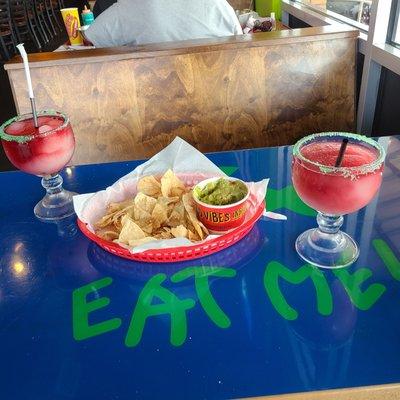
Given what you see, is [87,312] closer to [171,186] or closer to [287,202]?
[171,186]

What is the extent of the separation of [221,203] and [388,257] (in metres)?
0.35

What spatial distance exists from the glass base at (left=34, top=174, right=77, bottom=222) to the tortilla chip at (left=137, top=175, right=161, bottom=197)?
0.61 feet

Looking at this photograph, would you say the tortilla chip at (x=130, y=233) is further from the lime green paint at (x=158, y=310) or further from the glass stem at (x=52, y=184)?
the glass stem at (x=52, y=184)

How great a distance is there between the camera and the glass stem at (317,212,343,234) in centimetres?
90

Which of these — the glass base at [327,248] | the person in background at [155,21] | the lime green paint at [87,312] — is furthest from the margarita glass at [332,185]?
the person in background at [155,21]

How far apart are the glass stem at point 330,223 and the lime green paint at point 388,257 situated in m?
0.08

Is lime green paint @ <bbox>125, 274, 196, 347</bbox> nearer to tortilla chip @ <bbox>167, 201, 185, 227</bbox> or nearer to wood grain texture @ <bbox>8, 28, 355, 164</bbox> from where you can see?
tortilla chip @ <bbox>167, 201, 185, 227</bbox>

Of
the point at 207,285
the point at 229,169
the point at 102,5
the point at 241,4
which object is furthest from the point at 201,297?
the point at 241,4

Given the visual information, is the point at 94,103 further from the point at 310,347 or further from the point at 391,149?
the point at 310,347

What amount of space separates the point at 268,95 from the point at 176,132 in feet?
1.45

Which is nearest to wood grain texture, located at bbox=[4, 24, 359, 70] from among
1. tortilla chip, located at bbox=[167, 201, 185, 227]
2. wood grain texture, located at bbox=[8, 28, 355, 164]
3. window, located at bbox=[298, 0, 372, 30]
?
wood grain texture, located at bbox=[8, 28, 355, 164]

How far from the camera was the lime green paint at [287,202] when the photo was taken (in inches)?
40.2

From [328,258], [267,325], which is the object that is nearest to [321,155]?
[328,258]

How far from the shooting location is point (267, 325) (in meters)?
0.72
